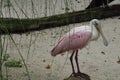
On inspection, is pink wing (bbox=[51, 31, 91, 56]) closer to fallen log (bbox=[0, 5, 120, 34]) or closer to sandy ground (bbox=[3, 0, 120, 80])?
sandy ground (bbox=[3, 0, 120, 80])

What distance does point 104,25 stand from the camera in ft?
23.1

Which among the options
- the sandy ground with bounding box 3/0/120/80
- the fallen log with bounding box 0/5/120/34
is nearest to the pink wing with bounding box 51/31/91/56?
the sandy ground with bounding box 3/0/120/80

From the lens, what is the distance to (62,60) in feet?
17.3

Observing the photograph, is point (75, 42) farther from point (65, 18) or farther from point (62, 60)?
point (65, 18)

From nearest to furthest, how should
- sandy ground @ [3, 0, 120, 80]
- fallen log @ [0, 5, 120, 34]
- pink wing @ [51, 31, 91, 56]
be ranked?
pink wing @ [51, 31, 91, 56] < sandy ground @ [3, 0, 120, 80] < fallen log @ [0, 5, 120, 34]

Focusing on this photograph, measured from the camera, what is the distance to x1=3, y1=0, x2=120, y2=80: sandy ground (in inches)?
183

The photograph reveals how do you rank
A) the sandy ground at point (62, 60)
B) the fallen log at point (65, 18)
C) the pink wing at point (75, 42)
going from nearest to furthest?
the pink wing at point (75, 42) → the sandy ground at point (62, 60) → the fallen log at point (65, 18)

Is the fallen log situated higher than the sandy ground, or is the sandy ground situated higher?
the fallen log

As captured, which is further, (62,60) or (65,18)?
(65,18)

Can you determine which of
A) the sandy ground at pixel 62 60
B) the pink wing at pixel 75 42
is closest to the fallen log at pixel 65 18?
the sandy ground at pixel 62 60

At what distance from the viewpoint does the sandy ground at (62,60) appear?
464cm

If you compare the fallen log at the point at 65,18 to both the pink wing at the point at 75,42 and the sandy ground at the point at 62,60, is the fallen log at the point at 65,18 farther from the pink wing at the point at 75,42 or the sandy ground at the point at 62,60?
the pink wing at the point at 75,42

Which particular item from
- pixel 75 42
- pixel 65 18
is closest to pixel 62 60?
pixel 75 42

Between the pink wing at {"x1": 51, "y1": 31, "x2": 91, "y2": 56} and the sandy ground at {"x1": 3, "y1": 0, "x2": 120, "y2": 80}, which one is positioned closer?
the pink wing at {"x1": 51, "y1": 31, "x2": 91, "y2": 56}
